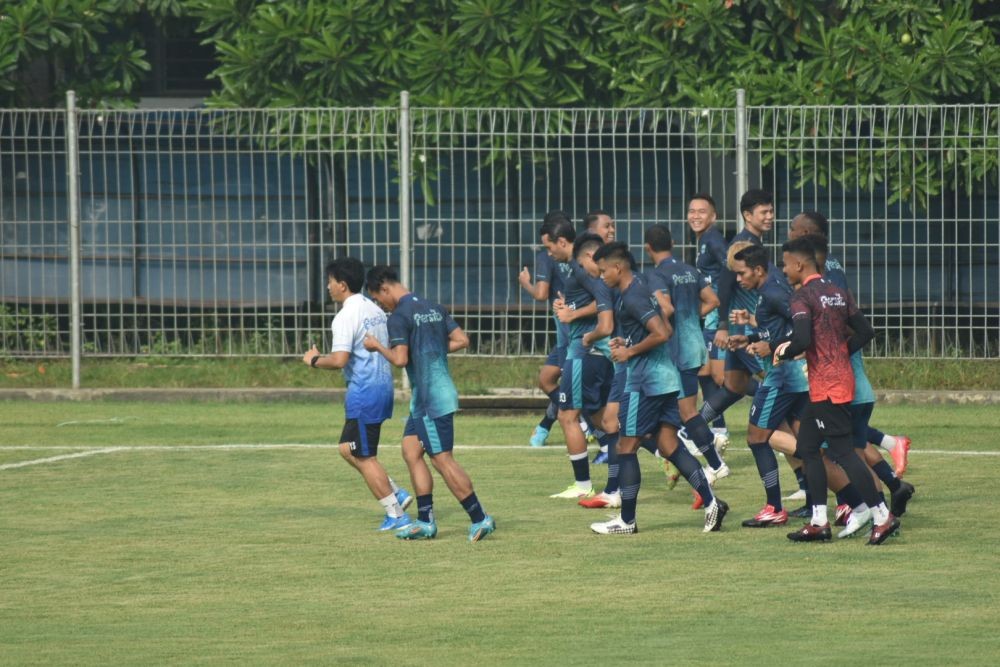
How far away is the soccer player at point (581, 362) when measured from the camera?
41.0 ft

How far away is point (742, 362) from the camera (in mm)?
12453

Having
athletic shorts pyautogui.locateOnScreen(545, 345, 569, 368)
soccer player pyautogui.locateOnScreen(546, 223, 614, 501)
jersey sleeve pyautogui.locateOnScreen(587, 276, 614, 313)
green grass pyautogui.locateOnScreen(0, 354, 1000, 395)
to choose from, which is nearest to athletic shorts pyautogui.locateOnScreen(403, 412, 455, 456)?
jersey sleeve pyautogui.locateOnScreen(587, 276, 614, 313)

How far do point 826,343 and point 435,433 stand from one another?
7.70ft

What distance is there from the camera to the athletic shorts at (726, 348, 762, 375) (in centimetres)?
1238

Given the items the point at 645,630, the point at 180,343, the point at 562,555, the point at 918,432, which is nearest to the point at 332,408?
the point at 180,343

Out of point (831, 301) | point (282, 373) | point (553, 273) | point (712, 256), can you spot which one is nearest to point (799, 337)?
point (831, 301)

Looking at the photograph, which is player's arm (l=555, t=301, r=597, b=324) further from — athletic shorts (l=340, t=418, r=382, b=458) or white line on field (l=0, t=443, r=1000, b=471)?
white line on field (l=0, t=443, r=1000, b=471)

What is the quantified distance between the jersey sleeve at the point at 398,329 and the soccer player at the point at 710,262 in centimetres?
374

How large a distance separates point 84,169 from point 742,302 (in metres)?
10.2

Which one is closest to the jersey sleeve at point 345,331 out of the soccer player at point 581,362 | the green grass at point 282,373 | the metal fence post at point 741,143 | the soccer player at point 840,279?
the soccer player at point 581,362

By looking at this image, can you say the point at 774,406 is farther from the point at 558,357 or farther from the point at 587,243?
the point at 558,357

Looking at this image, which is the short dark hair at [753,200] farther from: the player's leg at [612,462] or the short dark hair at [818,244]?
the short dark hair at [818,244]

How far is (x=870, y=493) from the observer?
10367 mm

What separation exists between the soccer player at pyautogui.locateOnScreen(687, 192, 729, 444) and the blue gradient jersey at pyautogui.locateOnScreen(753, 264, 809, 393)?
99.4 inches
